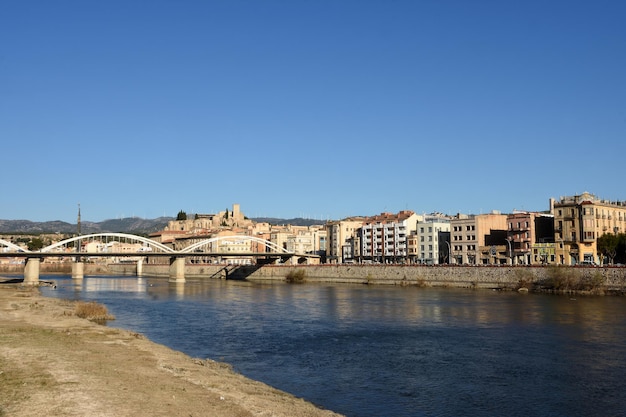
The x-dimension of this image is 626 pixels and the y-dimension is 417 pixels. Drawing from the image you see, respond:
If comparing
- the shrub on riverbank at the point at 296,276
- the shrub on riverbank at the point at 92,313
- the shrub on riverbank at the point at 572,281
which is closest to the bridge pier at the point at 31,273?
the shrub on riverbank at the point at 296,276

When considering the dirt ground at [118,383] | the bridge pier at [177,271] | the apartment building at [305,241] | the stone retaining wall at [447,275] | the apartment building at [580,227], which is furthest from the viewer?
the apartment building at [305,241]

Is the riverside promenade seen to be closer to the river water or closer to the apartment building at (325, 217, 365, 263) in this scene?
the river water

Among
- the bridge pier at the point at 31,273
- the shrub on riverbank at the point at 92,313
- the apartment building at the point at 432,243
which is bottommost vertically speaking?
the shrub on riverbank at the point at 92,313

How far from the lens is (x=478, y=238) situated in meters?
121

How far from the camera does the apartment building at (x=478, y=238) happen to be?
394 ft

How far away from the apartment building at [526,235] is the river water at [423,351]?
4820 cm

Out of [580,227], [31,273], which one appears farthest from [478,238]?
[31,273]

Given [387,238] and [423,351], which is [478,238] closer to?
[387,238]

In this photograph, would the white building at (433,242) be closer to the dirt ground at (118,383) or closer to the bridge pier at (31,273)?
the bridge pier at (31,273)

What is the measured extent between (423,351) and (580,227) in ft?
249

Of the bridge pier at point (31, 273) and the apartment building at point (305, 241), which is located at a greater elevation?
the apartment building at point (305, 241)

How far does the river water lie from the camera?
947 inches

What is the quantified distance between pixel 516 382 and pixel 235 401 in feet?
43.6

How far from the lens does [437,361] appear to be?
3192cm
